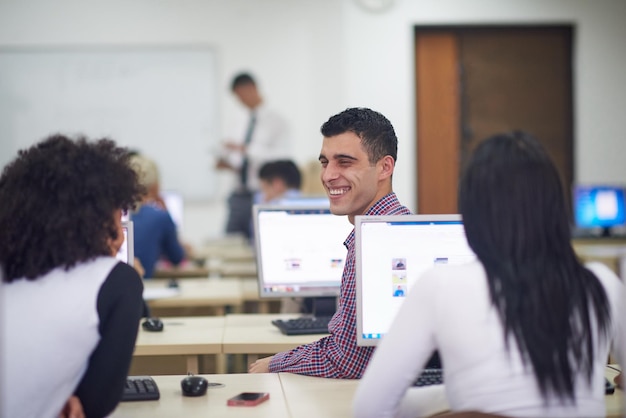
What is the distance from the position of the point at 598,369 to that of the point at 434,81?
6.10 meters

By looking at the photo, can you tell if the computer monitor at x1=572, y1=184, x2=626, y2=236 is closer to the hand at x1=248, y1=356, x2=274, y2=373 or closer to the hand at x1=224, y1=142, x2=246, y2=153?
the hand at x1=224, y1=142, x2=246, y2=153

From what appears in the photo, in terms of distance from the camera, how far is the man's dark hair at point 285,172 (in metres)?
5.64

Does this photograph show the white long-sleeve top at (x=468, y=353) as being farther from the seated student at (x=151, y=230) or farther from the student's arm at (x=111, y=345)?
the seated student at (x=151, y=230)

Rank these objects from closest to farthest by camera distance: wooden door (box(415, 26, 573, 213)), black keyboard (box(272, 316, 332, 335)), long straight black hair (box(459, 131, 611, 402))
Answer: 1. long straight black hair (box(459, 131, 611, 402))
2. black keyboard (box(272, 316, 332, 335))
3. wooden door (box(415, 26, 573, 213))

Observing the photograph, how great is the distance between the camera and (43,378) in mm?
1679

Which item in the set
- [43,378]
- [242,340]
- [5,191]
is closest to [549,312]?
[43,378]

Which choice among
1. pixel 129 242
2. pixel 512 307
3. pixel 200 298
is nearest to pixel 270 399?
pixel 512 307

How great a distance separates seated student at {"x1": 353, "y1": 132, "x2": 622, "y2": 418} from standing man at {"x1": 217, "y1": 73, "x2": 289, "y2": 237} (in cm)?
547

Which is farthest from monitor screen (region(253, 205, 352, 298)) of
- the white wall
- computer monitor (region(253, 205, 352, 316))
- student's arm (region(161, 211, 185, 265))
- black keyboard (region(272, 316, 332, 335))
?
the white wall

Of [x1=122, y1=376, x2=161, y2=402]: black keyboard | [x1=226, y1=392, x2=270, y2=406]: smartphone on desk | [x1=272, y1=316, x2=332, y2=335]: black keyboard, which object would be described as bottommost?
[x1=272, y1=316, x2=332, y2=335]: black keyboard

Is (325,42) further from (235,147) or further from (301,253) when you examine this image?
(301,253)

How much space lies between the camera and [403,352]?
158 cm

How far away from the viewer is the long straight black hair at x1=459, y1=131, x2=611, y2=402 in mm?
1526

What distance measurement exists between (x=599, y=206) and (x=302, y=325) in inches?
175
